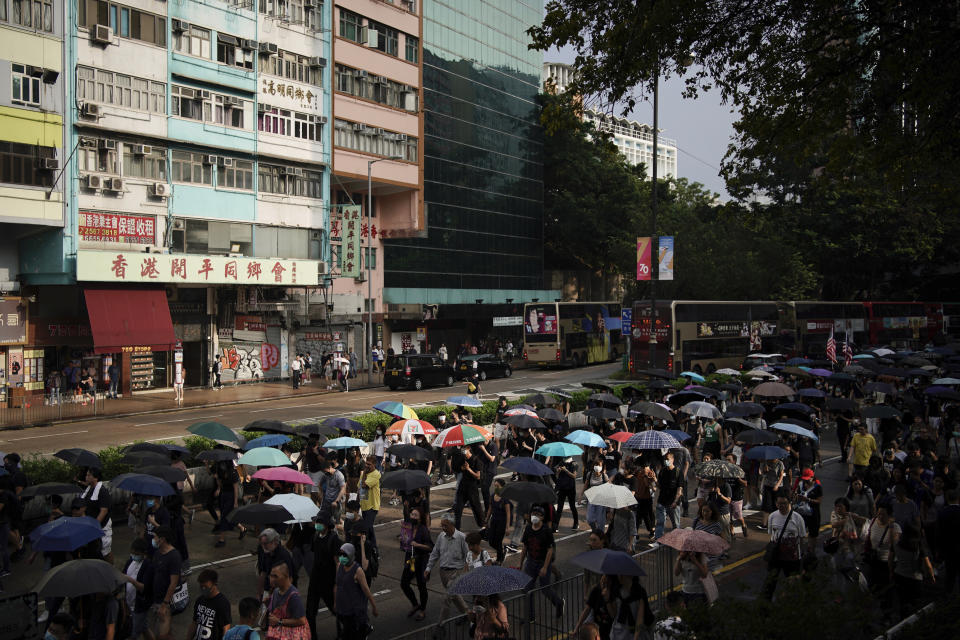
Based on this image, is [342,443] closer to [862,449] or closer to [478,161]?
[862,449]

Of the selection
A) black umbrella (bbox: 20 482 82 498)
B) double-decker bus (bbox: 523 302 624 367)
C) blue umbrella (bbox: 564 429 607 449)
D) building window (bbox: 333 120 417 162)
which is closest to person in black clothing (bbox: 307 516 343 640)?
black umbrella (bbox: 20 482 82 498)

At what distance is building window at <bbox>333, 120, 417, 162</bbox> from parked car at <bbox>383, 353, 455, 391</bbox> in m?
12.0

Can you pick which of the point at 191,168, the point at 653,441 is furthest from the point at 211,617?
the point at 191,168

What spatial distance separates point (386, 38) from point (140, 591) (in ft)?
134

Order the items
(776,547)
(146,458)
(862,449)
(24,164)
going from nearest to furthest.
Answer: (776,547)
(146,458)
(862,449)
(24,164)

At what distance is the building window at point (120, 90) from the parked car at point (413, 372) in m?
14.6

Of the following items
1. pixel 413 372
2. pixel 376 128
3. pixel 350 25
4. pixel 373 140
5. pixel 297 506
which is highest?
pixel 350 25

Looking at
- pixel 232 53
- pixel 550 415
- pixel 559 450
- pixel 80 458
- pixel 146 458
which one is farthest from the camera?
pixel 232 53

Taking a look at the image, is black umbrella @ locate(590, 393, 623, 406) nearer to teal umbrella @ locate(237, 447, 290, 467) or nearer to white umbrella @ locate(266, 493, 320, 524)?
teal umbrella @ locate(237, 447, 290, 467)

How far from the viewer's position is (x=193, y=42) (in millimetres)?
33375

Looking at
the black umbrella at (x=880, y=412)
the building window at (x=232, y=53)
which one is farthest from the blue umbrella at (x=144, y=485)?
the building window at (x=232, y=53)

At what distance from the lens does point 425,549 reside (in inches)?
392

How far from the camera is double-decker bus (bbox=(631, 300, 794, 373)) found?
37.0m

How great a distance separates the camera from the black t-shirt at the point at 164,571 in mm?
8492
